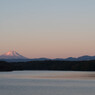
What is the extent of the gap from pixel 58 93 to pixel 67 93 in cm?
166

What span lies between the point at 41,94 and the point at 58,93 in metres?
3.51

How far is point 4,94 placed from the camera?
66.6 meters

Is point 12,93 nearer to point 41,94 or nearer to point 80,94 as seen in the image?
point 41,94

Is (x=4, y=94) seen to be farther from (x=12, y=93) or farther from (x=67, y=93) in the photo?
(x=67, y=93)

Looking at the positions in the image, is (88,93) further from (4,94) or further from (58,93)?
(4,94)

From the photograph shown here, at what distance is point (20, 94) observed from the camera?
67000 mm

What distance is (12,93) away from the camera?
6950cm

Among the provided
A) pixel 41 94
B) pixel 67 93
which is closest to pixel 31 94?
pixel 41 94

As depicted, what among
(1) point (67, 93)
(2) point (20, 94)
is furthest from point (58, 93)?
(2) point (20, 94)

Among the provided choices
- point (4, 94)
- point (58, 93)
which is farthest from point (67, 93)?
point (4, 94)

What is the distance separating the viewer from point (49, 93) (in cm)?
6956

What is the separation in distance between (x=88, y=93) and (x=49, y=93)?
7.24 meters

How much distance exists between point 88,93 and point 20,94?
12.7 m

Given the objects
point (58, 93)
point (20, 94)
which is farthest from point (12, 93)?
point (58, 93)
